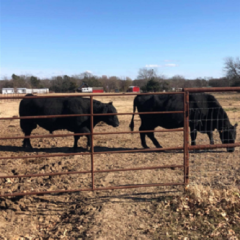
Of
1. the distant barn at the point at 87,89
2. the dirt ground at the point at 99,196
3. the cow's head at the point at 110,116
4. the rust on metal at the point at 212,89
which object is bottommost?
the dirt ground at the point at 99,196

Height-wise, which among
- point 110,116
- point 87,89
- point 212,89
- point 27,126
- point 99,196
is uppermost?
point 87,89

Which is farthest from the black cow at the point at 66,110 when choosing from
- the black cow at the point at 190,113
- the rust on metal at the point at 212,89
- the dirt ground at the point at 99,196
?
the rust on metal at the point at 212,89

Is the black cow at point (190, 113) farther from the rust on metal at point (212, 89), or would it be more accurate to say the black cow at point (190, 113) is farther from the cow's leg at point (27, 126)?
the cow's leg at point (27, 126)

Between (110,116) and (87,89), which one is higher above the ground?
(87,89)

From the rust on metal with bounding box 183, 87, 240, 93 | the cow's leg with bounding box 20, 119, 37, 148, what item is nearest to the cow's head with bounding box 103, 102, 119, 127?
the cow's leg with bounding box 20, 119, 37, 148

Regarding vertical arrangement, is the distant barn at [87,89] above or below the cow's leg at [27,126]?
above

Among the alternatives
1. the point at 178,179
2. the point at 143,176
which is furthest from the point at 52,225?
the point at 178,179

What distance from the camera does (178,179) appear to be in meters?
4.81

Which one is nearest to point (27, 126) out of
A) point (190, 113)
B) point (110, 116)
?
point (110, 116)

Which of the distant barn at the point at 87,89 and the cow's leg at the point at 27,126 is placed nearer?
the cow's leg at the point at 27,126

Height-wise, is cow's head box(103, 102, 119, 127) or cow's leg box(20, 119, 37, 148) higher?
cow's head box(103, 102, 119, 127)

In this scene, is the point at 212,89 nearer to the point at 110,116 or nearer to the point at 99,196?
the point at 99,196

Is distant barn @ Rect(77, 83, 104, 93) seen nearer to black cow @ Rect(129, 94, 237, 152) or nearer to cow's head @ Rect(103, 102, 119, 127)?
cow's head @ Rect(103, 102, 119, 127)

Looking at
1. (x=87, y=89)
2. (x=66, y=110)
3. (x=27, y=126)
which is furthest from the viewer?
(x=87, y=89)
